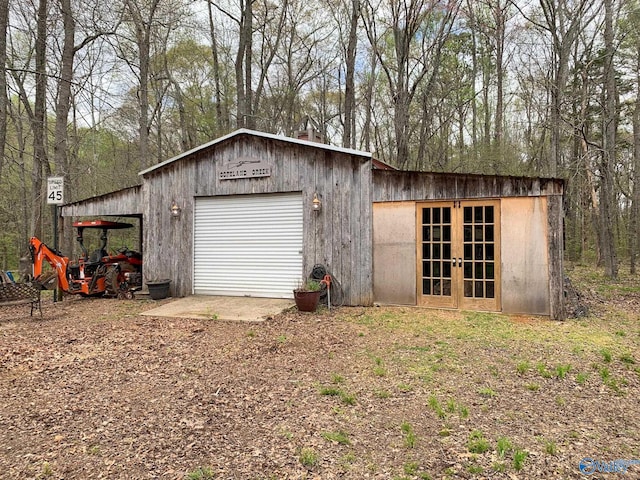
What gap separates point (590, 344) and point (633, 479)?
3174 mm

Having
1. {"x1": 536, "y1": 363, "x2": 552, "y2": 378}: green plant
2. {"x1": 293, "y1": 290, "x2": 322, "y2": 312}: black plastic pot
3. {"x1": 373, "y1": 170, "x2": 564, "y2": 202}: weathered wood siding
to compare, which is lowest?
{"x1": 536, "y1": 363, "x2": 552, "y2": 378}: green plant

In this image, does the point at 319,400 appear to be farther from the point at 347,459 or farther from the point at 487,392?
the point at 487,392

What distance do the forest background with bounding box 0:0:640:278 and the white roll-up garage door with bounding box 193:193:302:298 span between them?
182 inches

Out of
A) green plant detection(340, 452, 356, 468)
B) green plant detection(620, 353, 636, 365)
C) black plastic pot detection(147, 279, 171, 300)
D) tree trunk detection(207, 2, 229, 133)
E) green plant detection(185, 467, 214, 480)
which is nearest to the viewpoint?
green plant detection(185, 467, 214, 480)

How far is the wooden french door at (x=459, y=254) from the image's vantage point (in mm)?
6797

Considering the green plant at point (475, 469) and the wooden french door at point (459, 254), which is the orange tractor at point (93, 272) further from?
the green plant at point (475, 469)

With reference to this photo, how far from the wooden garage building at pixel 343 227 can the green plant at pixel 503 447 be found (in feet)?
14.6

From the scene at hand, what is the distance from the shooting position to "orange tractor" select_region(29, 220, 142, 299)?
319 inches

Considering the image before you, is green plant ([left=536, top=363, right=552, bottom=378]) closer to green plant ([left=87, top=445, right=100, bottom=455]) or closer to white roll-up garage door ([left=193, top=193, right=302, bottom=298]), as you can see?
green plant ([left=87, top=445, right=100, bottom=455])

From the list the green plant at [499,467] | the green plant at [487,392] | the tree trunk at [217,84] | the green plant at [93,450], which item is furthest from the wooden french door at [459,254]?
the tree trunk at [217,84]

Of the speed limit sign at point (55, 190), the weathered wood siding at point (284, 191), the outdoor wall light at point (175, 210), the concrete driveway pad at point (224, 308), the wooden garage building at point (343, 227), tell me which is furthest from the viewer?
the outdoor wall light at point (175, 210)

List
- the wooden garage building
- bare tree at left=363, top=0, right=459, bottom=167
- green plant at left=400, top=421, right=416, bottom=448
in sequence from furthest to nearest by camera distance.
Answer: bare tree at left=363, top=0, right=459, bottom=167 → the wooden garage building → green plant at left=400, top=421, right=416, bottom=448

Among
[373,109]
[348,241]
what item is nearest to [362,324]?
[348,241]
